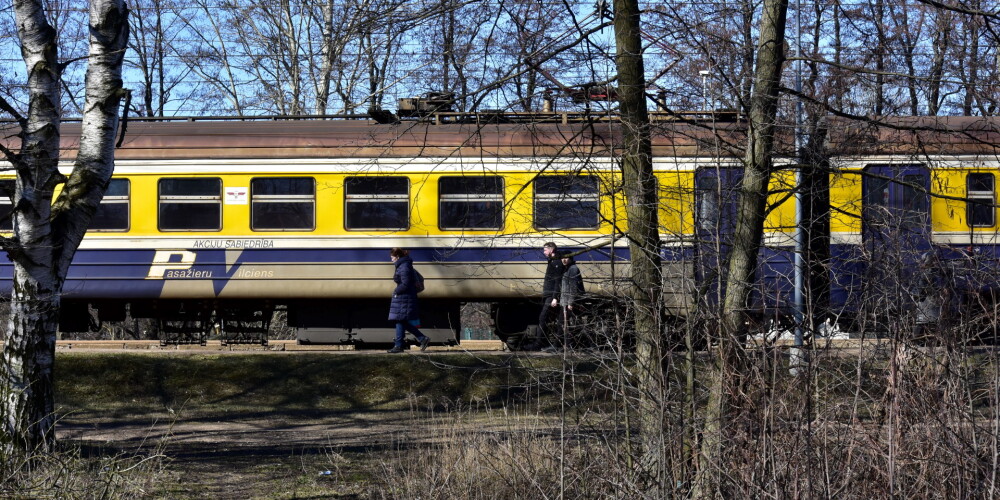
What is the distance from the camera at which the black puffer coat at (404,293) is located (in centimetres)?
1241

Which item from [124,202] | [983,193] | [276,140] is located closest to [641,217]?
[276,140]

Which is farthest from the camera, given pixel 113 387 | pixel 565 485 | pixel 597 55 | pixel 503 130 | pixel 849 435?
pixel 503 130

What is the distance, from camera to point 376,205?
13352 mm

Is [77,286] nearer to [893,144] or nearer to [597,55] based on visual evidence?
[597,55]

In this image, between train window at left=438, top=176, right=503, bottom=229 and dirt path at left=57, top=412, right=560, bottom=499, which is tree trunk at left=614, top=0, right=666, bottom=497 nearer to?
dirt path at left=57, top=412, right=560, bottom=499

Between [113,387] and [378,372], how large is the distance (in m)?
2.87

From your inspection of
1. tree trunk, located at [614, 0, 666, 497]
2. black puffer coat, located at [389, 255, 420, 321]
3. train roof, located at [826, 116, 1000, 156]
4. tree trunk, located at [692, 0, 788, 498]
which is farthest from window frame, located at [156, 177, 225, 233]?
tree trunk, located at [692, 0, 788, 498]

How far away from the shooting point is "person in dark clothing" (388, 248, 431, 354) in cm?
1241

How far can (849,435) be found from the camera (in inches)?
230

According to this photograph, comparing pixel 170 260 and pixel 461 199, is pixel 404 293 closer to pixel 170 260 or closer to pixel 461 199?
pixel 461 199

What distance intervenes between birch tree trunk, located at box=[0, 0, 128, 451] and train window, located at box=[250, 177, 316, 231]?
5.51 meters

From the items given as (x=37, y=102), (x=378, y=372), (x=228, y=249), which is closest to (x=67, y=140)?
(x=228, y=249)

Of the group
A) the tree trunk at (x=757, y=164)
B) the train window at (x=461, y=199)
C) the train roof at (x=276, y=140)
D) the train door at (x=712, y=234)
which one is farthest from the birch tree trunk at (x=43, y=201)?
the train window at (x=461, y=199)

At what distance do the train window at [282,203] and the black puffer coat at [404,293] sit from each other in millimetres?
1643
